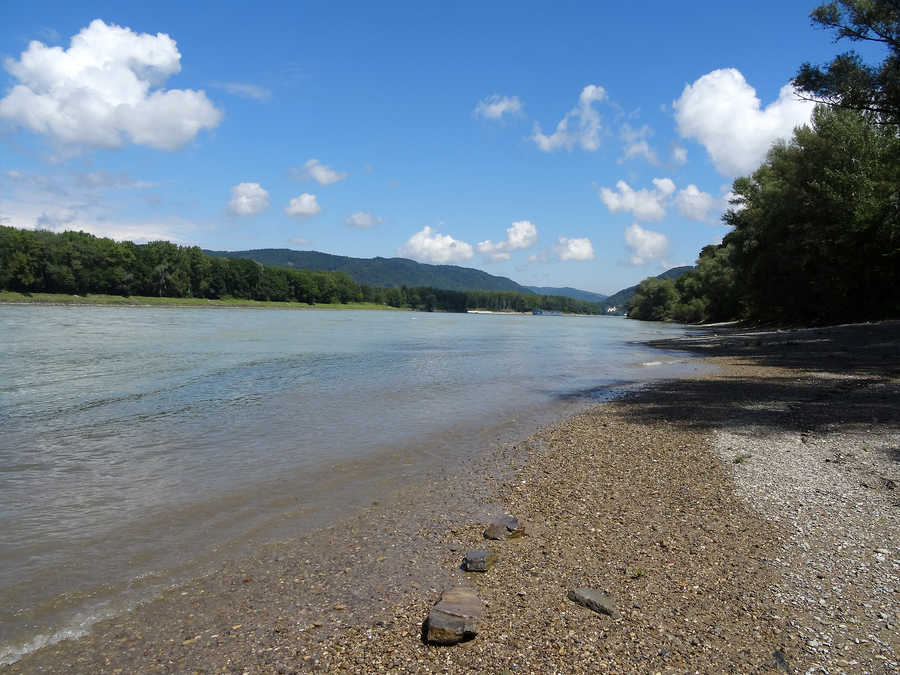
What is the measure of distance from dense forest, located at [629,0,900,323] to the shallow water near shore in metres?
14.4

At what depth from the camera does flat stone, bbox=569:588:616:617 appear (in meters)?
4.92

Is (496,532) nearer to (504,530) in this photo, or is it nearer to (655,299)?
(504,530)

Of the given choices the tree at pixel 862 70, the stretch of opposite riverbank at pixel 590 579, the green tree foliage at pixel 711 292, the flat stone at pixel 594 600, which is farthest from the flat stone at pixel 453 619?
the green tree foliage at pixel 711 292

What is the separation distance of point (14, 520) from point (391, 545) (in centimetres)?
555

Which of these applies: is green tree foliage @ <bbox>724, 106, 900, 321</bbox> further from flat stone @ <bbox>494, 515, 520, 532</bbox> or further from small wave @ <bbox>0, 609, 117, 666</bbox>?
small wave @ <bbox>0, 609, 117, 666</bbox>

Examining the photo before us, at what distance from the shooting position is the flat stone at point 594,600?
4.92 meters

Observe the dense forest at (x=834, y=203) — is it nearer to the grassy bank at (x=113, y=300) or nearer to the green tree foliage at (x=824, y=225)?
the green tree foliage at (x=824, y=225)

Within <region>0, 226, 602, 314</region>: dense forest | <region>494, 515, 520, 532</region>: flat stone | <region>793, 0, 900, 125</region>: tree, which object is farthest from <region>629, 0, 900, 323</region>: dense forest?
<region>0, 226, 602, 314</region>: dense forest

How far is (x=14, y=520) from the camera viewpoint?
7.73 m

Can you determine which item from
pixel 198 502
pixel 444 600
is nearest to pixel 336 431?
pixel 198 502

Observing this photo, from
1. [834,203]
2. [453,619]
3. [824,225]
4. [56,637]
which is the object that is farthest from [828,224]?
[56,637]

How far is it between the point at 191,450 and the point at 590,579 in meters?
9.36

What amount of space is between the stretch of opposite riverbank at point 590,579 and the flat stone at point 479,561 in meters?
0.12

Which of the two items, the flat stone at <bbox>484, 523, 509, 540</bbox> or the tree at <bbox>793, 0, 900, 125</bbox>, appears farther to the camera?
the tree at <bbox>793, 0, 900, 125</bbox>
